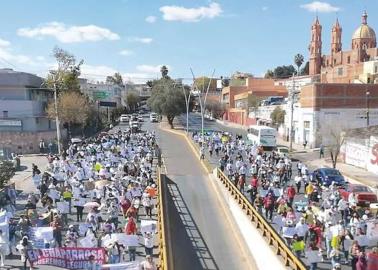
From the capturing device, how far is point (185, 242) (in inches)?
751

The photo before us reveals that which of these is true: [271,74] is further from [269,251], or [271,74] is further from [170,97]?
[269,251]

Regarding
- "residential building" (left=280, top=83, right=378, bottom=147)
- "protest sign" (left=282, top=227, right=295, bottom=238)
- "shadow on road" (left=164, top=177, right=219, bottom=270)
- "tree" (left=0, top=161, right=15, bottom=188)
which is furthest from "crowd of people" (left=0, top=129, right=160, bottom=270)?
"residential building" (left=280, top=83, right=378, bottom=147)

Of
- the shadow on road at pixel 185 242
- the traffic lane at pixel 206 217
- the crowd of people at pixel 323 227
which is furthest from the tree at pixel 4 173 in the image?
the crowd of people at pixel 323 227

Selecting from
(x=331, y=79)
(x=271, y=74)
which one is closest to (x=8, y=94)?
(x=331, y=79)

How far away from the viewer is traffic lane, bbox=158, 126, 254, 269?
17297mm

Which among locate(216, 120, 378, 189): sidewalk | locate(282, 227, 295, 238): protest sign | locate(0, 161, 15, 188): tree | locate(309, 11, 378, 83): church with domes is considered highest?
locate(309, 11, 378, 83): church with domes

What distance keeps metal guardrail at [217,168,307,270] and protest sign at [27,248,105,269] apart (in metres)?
5.10

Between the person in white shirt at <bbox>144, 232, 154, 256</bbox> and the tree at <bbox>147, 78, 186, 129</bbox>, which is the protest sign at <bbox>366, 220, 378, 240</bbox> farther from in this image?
the tree at <bbox>147, 78, 186, 129</bbox>

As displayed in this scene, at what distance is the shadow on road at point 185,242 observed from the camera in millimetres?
16844

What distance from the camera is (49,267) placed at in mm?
14883

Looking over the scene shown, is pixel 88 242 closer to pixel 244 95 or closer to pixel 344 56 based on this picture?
pixel 244 95

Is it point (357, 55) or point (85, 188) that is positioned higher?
point (357, 55)

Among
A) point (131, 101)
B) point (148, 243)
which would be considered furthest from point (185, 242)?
point (131, 101)

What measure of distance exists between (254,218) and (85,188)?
866 cm
